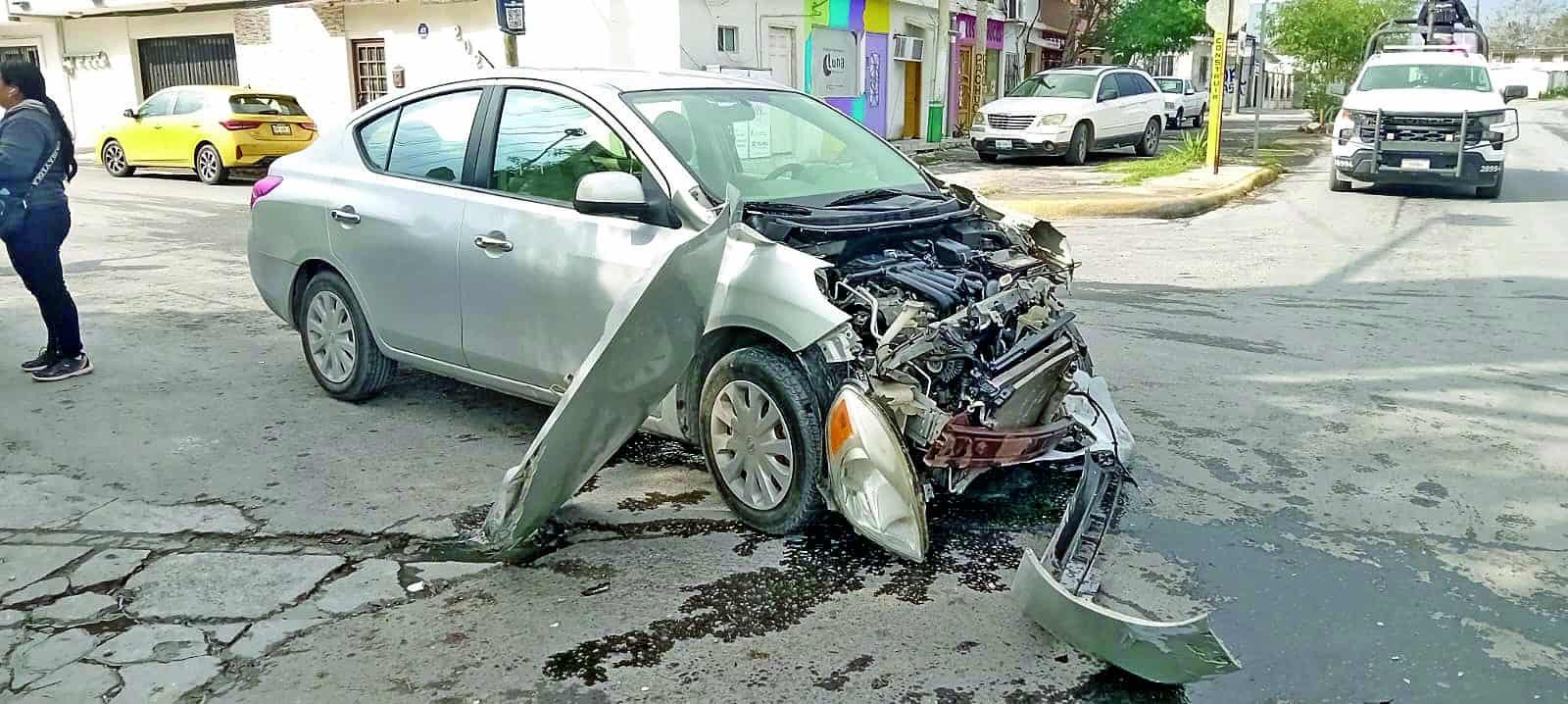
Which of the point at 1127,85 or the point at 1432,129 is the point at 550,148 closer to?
the point at 1432,129

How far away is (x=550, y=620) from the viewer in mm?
3598

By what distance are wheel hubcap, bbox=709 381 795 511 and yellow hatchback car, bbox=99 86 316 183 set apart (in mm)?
15139

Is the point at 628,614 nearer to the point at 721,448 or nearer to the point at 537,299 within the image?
the point at 721,448

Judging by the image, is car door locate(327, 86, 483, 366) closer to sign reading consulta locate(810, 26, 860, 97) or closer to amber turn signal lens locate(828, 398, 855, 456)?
amber turn signal lens locate(828, 398, 855, 456)

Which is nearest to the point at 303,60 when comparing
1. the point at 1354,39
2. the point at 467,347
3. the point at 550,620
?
the point at 467,347

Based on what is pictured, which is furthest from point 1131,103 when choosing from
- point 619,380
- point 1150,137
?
point 619,380

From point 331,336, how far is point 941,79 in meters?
23.3

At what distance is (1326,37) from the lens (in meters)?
34.9

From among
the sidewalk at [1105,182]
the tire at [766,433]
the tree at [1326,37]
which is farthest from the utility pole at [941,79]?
the tire at [766,433]

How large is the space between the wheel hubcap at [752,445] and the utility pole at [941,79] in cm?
2255

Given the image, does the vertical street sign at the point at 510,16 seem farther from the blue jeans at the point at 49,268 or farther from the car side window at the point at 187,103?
the car side window at the point at 187,103

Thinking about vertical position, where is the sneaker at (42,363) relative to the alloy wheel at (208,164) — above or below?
below

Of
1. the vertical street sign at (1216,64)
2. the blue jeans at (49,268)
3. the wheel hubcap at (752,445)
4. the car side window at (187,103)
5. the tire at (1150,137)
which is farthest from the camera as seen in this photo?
the tire at (1150,137)

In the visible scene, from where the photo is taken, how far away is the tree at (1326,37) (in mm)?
34656
